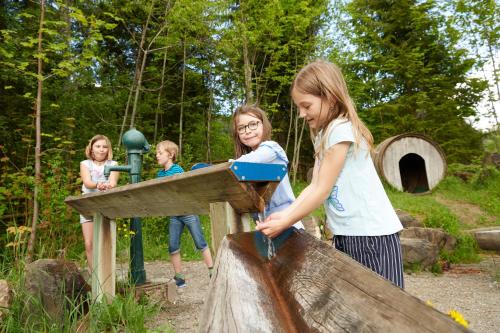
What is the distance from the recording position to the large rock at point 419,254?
5234 millimetres

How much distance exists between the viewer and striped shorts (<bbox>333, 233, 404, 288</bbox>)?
167 cm

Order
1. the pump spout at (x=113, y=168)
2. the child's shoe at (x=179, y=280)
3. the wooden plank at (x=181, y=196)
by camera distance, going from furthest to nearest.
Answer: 1. the child's shoe at (x=179, y=280)
2. the pump spout at (x=113, y=168)
3. the wooden plank at (x=181, y=196)

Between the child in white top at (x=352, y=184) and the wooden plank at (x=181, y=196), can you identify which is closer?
the wooden plank at (x=181, y=196)

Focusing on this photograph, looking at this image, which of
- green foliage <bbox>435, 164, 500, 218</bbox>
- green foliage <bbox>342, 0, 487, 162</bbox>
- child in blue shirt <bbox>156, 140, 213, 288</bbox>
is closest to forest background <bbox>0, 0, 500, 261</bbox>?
green foliage <bbox>342, 0, 487, 162</bbox>

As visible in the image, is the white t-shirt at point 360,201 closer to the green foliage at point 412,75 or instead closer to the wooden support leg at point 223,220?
the wooden support leg at point 223,220

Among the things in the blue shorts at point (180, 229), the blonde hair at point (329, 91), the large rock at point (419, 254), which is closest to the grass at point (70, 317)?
the blue shorts at point (180, 229)

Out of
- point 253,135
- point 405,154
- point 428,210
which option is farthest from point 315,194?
point 405,154

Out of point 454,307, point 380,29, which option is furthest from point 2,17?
point 380,29

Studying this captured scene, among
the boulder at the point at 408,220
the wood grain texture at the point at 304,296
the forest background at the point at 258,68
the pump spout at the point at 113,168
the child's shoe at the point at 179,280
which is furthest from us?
the forest background at the point at 258,68

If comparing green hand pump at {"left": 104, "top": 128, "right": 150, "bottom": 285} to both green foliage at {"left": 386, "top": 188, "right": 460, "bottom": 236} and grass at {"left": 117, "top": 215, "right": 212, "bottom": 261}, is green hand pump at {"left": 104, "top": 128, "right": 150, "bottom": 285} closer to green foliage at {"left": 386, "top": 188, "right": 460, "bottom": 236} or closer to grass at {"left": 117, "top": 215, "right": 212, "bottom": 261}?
grass at {"left": 117, "top": 215, "right": 212, "bottom": 261}

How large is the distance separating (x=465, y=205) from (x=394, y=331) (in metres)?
8.52

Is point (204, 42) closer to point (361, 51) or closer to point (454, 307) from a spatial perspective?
point (361, 51)

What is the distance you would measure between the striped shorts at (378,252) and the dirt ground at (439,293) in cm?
120

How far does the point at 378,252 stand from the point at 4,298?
2242mm
